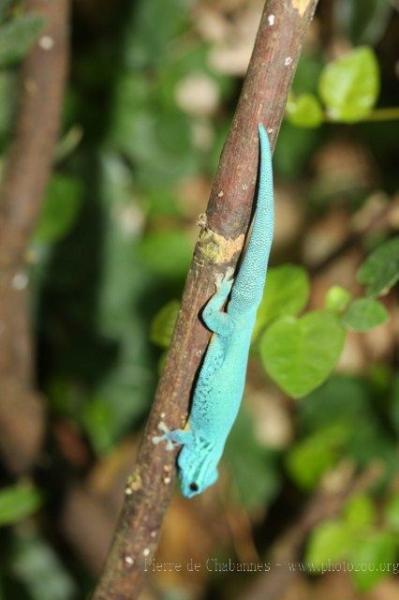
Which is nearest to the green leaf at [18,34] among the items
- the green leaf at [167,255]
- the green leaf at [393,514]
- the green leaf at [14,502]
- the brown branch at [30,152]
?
the brown branch at [30,152]

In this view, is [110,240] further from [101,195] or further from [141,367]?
[141,367]

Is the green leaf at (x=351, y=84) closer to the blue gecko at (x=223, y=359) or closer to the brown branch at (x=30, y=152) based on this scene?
the blue gecko at (x=223, y=359)

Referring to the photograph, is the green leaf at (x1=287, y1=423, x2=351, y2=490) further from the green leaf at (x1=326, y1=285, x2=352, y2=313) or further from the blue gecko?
the green leaf at (x1=326, y1=285, x2=352, y2=313)

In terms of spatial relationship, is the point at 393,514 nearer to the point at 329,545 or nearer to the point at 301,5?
the point at 329,545

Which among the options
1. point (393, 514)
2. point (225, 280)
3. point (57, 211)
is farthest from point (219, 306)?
point (393, 514)

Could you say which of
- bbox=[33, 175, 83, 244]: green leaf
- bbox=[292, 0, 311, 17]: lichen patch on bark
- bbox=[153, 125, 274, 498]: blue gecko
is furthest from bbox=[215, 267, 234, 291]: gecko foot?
bbox=[33, 175, 83, 244]: green leaf

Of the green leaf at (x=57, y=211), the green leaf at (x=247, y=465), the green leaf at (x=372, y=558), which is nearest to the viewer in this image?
the green leaf at (x=57, y=211)
